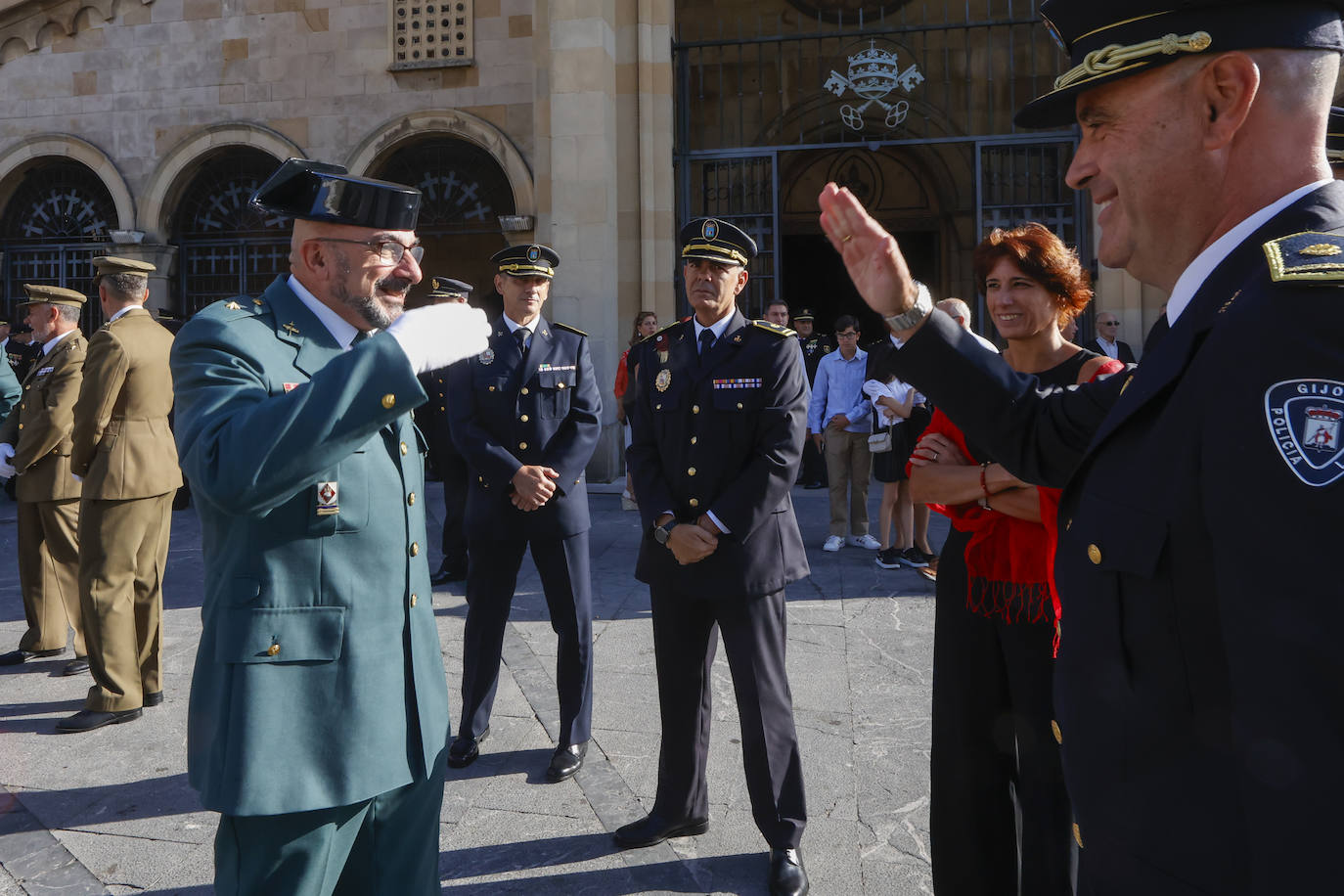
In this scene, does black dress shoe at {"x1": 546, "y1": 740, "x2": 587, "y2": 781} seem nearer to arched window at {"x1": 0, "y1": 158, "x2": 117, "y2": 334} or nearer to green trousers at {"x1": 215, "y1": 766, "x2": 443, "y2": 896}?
green trousers at {"x1": 215, "y1": 766, "x2": 443, "y2": 896}

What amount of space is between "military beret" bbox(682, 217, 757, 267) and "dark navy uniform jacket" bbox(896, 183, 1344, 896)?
7.46 ft

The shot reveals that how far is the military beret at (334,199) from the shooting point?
6.59ft

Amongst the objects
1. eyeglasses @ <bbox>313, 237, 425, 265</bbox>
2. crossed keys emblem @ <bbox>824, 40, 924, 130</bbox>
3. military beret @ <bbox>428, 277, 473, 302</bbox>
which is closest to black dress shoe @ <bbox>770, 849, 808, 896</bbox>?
eyeglasses @ <bbox>313, 237, 425, 265</bbox>

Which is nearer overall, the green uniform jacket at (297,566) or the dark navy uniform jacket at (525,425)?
the green uniform jacket at (297,566)

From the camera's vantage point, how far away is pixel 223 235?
46.1 feet

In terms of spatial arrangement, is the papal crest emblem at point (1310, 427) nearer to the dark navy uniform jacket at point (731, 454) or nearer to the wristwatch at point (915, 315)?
the wristwatch at point (915, 315)

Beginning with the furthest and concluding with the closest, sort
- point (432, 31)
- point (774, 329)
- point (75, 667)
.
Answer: point (432, 31) → point (75, 667) → point (774, 329)

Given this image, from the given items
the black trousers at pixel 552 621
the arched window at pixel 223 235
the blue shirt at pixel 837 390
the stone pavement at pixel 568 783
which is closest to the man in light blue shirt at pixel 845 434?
the blue shirt at pixel 837 390

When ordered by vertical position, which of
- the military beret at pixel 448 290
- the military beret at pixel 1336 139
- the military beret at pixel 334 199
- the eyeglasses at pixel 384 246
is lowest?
the eyeglasses at pixel 384 246

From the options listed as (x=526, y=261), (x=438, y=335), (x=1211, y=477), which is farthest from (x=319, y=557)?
(x=526, y=261)

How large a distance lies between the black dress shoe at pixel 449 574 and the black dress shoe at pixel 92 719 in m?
2.54

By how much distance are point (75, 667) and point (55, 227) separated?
38.1 feet

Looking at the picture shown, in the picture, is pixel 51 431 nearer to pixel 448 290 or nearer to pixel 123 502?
pixel 123 502

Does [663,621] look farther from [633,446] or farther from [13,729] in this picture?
[13,729]
